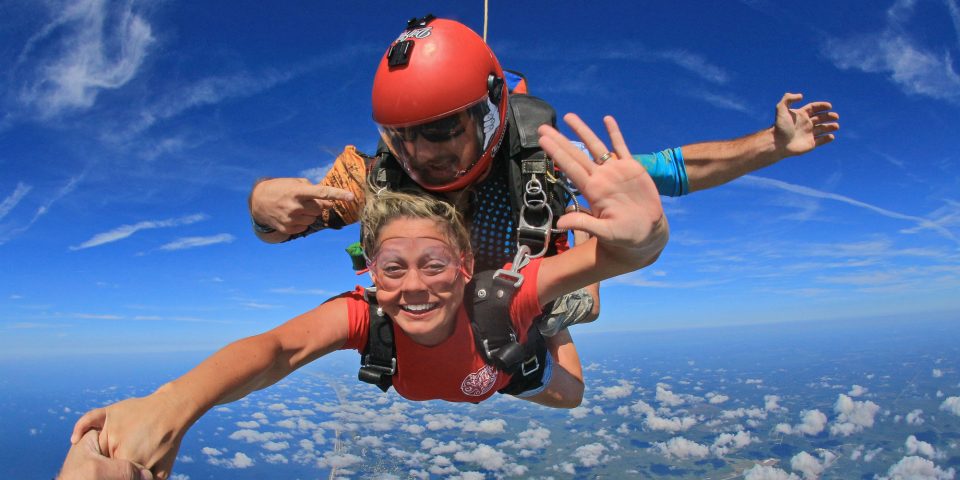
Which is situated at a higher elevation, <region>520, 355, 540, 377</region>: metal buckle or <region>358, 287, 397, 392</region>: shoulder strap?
<region>358, 287, 397, 392</region>: shoulder strap

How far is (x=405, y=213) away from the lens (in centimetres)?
261

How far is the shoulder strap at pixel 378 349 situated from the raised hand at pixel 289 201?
56 cm

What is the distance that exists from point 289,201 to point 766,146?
2805 mm

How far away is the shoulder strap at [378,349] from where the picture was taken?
260 centimetres

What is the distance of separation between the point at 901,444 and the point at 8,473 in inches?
8794

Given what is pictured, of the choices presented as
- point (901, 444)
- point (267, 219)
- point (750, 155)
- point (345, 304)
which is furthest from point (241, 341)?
point (901, 444)

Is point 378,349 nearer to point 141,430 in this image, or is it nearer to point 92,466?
point 141,430

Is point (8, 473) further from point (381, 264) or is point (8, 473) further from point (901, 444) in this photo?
point (901, 444)

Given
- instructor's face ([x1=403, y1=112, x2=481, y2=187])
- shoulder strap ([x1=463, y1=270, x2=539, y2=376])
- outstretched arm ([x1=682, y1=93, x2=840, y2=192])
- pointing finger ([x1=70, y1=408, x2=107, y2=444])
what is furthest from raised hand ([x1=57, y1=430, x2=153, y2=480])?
outstretched arm ([x1=682, y1=93, x2=840, y2=192])

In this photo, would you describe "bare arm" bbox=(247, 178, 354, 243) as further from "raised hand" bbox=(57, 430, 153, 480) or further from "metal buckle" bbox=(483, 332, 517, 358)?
"raised hand" bbox=(57, 430, 153, 480)

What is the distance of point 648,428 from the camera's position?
433ft

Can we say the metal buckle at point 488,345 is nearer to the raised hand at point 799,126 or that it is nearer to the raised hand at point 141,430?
the raised hand at point 141,430

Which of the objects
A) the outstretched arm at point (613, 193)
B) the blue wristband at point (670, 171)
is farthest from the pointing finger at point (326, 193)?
the blue wristband at point (670, 171)

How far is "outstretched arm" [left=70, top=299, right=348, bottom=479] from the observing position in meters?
1.38
